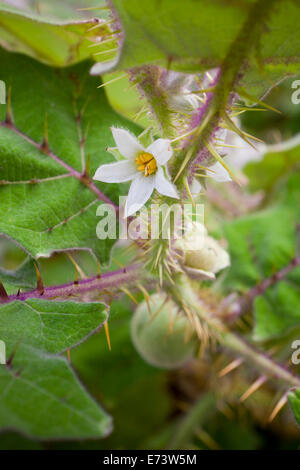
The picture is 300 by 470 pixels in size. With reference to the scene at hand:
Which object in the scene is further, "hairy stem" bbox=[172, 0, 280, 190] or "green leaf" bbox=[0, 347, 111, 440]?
"green leaf" bbox=[0, 347, 111, 440]

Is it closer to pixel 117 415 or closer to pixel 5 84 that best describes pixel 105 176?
pixel 5 84

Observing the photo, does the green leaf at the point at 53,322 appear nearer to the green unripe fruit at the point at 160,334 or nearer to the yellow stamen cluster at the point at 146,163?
the yellow stamen cluster at the point at 146,163

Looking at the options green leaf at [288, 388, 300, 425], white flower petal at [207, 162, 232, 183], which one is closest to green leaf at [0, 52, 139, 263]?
white flower petal at [207, 162, 232, 183]

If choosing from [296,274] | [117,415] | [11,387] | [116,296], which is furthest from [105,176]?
[117,415]

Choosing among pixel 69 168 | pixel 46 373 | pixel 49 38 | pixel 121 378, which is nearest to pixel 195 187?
pixel 69 168

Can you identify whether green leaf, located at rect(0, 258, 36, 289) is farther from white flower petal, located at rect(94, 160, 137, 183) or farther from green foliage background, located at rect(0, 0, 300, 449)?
white flower petal, located at rect(94, 160, 137, 183)

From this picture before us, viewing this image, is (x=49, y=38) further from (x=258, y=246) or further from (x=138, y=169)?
(x=258, y=246)
